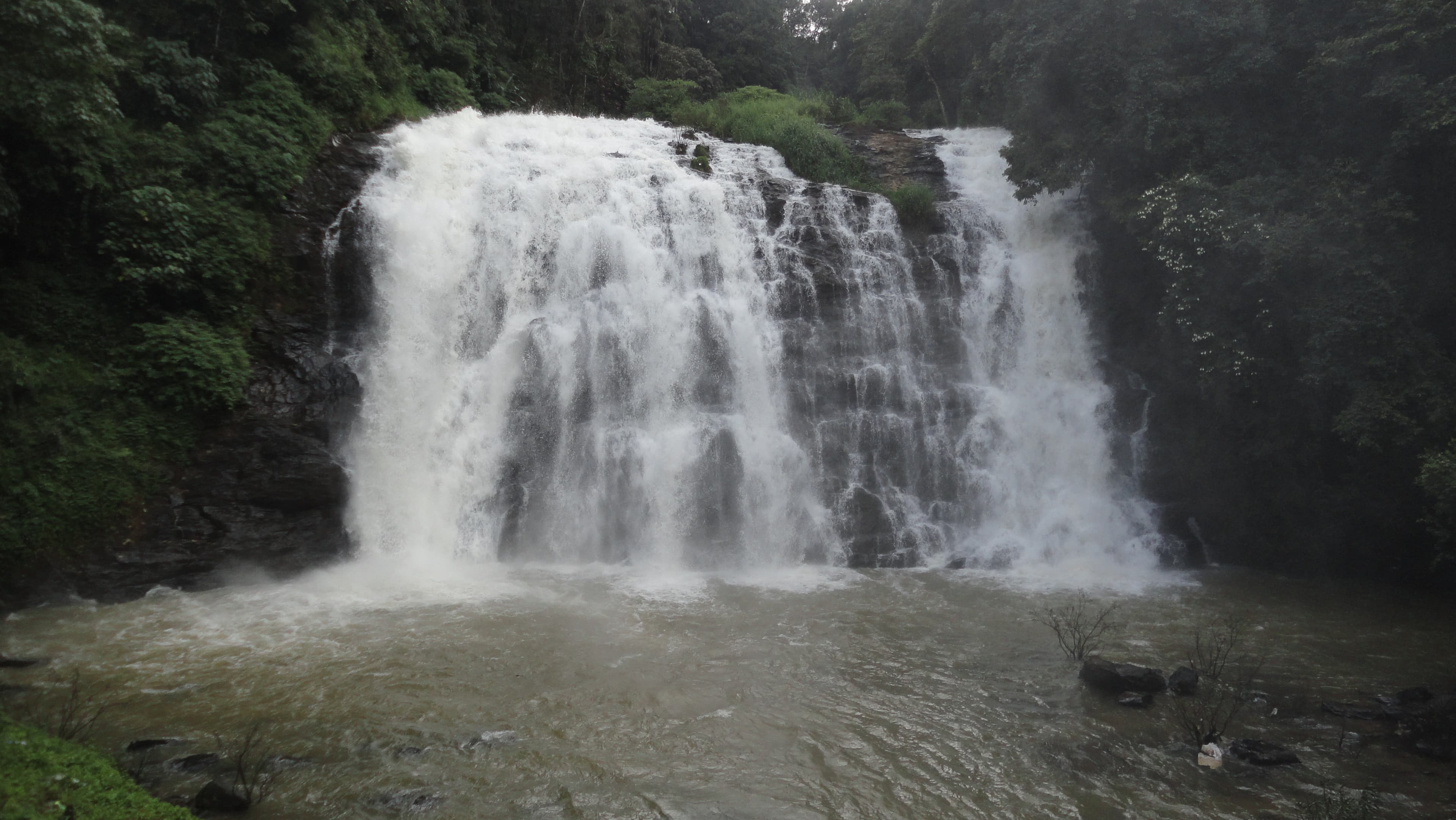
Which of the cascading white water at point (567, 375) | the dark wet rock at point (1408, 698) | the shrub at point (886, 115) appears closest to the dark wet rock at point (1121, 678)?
the dark wet rock at point (1408, 698)

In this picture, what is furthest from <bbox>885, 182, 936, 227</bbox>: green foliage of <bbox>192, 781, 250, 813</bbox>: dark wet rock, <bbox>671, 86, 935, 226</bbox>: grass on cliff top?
<bbox>192, 781, 250, 813</bbox>: dark wet rock

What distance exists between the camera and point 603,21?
81.8 ft

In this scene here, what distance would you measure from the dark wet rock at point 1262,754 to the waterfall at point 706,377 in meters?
6.47

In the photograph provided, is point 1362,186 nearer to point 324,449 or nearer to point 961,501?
point 961,501

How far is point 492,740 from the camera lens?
648 cm

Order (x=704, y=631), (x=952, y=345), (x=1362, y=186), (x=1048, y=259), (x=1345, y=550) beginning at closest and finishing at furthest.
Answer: (x=704, y=631) < (x=1362, y=186) < (x=1345, y=550) < (x=952, y=345) < (x=1048, y=259)

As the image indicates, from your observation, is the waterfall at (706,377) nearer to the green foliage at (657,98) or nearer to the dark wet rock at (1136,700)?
the dark wet rock at (1136,700)

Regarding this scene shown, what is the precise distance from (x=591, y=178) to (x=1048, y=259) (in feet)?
31.6

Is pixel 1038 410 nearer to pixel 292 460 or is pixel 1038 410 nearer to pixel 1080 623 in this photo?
pixel 1080 623

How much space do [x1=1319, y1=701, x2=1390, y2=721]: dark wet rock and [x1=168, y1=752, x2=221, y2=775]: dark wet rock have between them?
9.79 meters

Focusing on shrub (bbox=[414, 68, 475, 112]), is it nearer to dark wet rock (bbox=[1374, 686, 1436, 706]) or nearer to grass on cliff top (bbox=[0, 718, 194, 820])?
grass on cliff top (bbox=[0, 718, 194, 820])

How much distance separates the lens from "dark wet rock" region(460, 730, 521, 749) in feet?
20.9

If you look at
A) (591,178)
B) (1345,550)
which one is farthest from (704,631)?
(1345,550)

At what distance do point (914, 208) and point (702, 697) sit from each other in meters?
12.5
